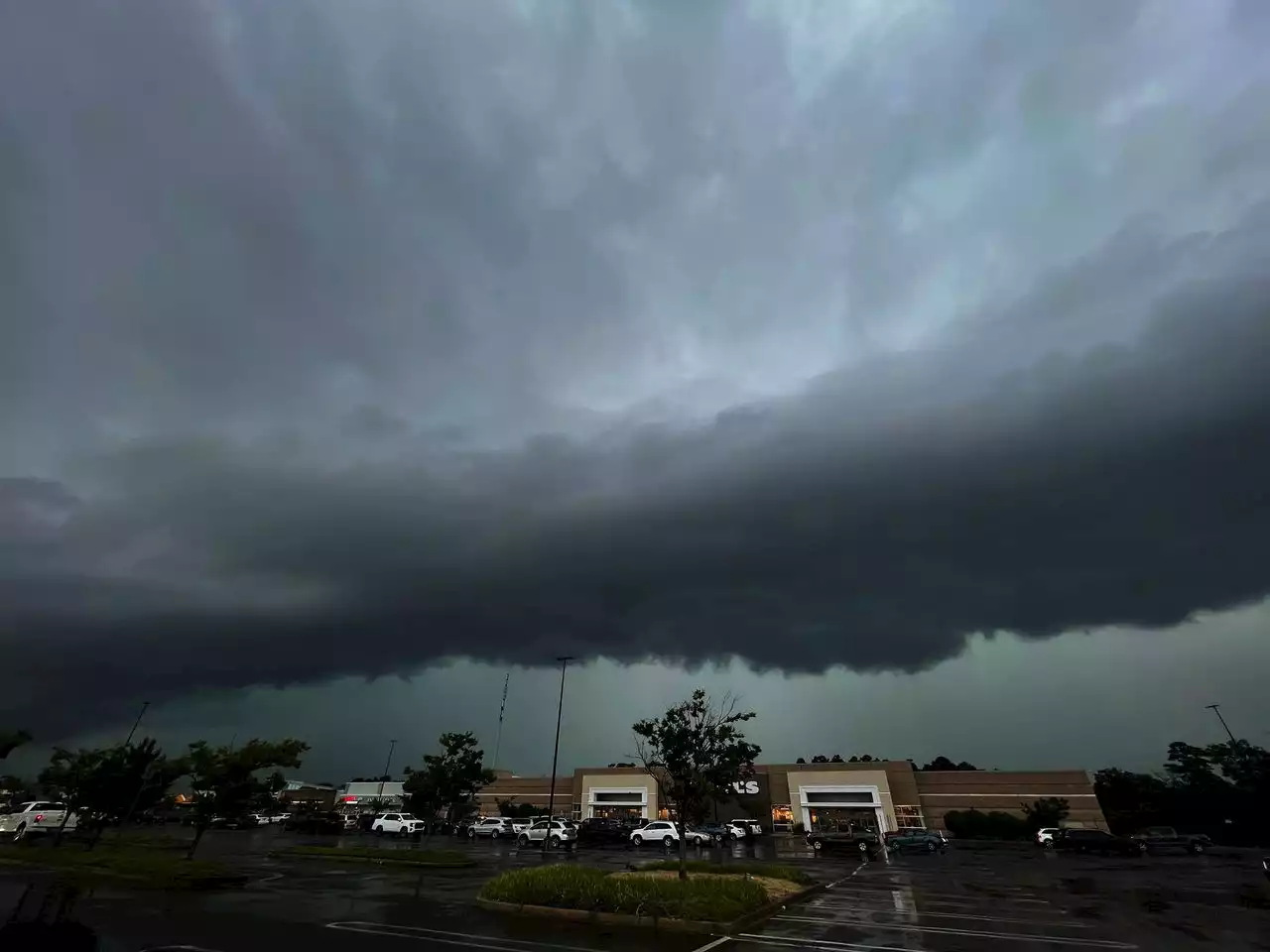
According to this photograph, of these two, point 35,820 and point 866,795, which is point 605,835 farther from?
point 866,795

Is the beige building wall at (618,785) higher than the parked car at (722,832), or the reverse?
the beige building wall at (618,785)

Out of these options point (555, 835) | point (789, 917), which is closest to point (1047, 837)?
point (555, 835)

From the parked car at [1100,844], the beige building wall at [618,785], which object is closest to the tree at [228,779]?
the parked car at [1100,844]

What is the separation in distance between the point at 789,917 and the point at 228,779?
23.2m

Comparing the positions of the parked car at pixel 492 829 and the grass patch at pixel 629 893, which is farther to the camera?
the parked car at pixel 492 829

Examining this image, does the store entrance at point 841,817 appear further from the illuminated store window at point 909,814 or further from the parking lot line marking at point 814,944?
the parking lot line marking at point 814,944

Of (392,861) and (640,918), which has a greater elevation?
(392,861)

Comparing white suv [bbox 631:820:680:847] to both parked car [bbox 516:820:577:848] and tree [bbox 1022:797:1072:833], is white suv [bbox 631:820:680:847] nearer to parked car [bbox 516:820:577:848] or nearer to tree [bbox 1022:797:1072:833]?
parked car [bbox 516:820:577:848]

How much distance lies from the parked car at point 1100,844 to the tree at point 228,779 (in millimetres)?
54315

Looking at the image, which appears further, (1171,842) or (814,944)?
(1171,842)

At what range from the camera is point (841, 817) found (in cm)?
8344

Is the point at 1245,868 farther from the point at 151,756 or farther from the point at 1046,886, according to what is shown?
the point at 151,756

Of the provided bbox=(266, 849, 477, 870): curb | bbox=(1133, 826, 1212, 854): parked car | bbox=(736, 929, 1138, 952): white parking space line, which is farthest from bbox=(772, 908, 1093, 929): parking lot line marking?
bbox=(1133, 826, 1212, 854): parked car

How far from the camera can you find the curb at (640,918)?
1459 centimetres
